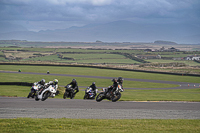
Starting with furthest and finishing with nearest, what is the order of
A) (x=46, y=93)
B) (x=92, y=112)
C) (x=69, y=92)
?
(x=69, y=92) < (x=46, y=93) < (x=92, y=112)

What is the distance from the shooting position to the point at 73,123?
46.3 feet

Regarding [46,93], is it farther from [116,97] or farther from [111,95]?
[116,97]

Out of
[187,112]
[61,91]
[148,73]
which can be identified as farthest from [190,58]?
[187,112]

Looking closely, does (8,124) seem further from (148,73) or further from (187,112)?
(148,73)

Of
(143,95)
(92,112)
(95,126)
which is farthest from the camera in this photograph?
(143,95)

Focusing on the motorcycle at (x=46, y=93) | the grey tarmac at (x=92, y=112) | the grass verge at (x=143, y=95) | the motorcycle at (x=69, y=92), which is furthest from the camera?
the grass verge at (x=143, y=95)

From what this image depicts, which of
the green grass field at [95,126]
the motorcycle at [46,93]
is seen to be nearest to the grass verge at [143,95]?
the motorcycle at [46,93]

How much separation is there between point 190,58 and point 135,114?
136m

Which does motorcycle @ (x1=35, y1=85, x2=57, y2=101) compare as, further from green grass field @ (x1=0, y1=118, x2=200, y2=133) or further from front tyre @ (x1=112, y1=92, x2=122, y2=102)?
green grass field @ (x1=0, y1=118, x2=200, y2=133)

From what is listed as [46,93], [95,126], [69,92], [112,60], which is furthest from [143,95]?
[112,60]

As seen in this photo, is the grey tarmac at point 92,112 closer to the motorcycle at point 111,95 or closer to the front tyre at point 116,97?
the motorcycle at point 111,95

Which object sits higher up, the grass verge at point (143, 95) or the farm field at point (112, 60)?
the farm field at point (112, 60)

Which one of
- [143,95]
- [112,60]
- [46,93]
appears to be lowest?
[143,95]

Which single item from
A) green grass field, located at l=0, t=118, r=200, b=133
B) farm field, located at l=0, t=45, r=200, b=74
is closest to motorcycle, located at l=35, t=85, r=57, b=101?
green grass field, located at l=0, t=118, r=200, b=133
